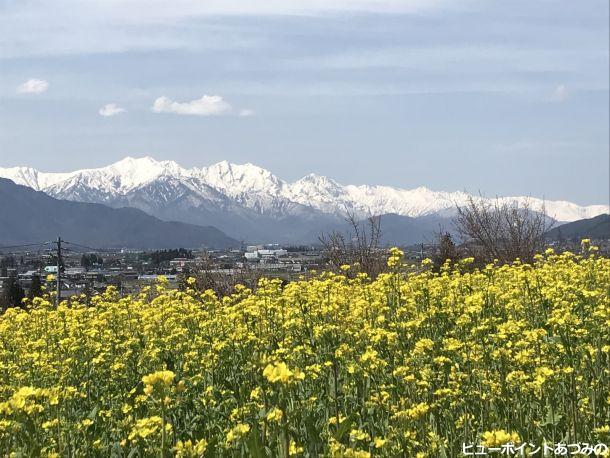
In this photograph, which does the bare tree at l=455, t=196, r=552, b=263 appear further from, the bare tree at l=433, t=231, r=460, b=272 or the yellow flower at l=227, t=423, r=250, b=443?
the yellow flower at l=227, t=423, r=250, b=443

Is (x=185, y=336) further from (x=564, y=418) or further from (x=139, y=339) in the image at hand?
(x=564, y=418)

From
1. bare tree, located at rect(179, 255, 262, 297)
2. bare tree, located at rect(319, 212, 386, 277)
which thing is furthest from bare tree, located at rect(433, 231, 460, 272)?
bare tree, located at rect(179, 255, 262, 297)

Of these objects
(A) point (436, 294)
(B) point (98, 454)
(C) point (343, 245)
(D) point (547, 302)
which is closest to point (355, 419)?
(B) point (98, 454)

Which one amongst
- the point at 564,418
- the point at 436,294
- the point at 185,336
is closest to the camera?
the point at 564,418

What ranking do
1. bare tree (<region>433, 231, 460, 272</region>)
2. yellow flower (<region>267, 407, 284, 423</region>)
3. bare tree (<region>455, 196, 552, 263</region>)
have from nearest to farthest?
yellow flower (<region>267, 407, 284, 423</region>) < bare tree (<region>455, 196, 552, 263</region>) < bare tree (<region>433, 231, 460, 272</region>)

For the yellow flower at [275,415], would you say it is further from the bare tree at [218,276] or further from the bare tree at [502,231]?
the bare tree at [502,231]

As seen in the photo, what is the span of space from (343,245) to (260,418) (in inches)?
891

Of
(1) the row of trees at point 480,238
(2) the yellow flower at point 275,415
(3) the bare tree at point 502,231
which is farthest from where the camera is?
(3) the bare tree at point 502,231

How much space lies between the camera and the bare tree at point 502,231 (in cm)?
2879

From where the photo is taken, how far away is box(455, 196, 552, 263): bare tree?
1133 inches

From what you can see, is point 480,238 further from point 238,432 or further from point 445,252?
point 238,432

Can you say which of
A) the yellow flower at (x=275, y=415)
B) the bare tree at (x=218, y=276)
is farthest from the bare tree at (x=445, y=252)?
the yellow flower at (x=275, y=415)

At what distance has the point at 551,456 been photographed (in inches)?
234

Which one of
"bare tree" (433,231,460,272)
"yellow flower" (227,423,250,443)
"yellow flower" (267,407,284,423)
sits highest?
"bare tree" (433,231,460,272)
